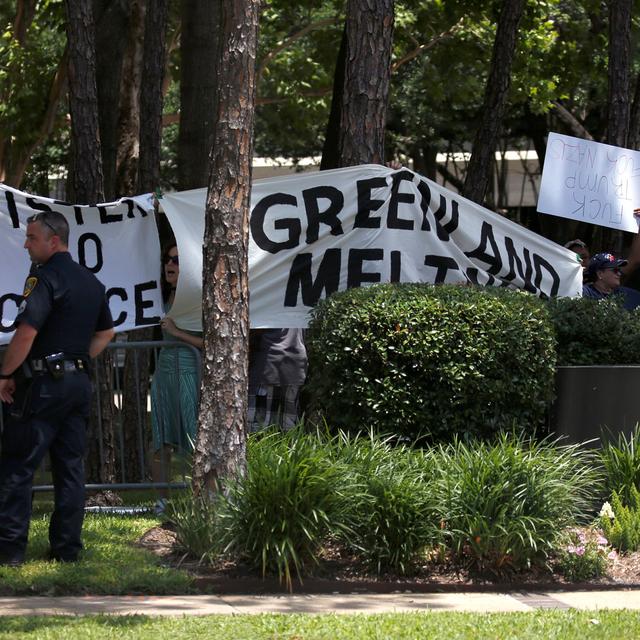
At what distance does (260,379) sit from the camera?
913cm

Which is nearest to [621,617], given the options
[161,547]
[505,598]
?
[505,598]

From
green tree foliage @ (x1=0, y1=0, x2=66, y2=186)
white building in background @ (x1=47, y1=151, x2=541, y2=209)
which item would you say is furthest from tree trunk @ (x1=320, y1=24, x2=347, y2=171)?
white building in background @ (x1=47, y1=151, x2=541, y2=209)

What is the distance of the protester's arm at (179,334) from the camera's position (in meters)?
8.67

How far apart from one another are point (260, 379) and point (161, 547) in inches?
80.6


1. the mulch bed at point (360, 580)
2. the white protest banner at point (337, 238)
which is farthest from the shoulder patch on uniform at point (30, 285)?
the white protest banner at point (337, 238)

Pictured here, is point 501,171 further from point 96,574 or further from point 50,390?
point 96,574

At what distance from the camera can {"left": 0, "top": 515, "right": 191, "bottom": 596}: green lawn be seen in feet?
21.2

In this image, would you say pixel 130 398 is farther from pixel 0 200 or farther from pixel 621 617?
pixel 621 617

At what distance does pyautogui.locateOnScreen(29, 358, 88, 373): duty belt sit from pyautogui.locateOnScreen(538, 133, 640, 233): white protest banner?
450cm

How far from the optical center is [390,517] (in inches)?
270

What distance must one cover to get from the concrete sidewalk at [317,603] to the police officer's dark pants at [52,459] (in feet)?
1.94

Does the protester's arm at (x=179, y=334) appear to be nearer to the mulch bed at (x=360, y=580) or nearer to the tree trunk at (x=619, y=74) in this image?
the mulch bed at (x=360, y=580)

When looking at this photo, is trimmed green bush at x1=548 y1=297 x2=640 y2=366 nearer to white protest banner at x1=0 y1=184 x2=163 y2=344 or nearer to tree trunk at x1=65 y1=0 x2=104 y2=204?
white protest banner at x1=0 y1=184 x2=163 y2=344

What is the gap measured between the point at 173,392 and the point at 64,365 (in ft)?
6.43
